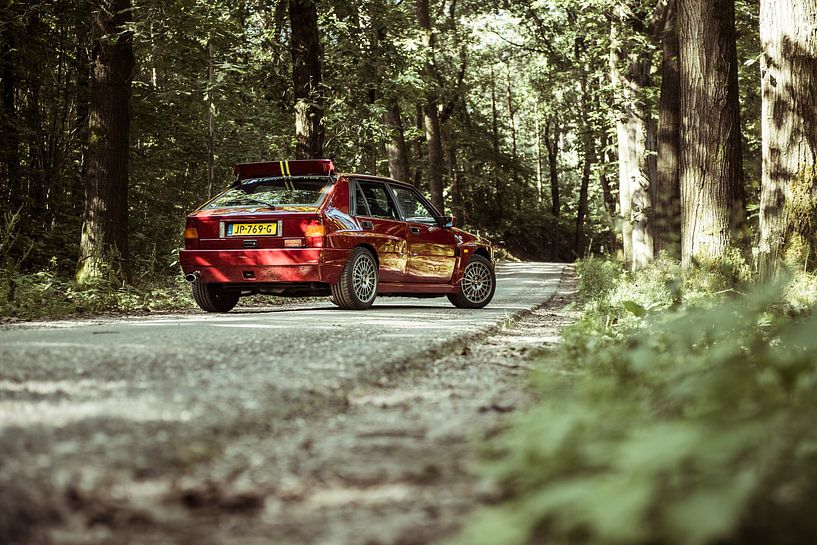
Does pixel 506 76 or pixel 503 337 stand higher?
pixel 506 76

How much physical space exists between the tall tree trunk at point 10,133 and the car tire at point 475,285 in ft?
34.8

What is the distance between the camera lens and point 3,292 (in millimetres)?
10609

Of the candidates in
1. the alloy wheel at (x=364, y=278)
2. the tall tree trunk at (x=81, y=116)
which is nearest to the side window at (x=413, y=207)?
the alloy wheel at (x=364, y=278)

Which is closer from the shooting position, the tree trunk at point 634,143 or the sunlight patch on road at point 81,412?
the sunlight patch on road at point 81,412

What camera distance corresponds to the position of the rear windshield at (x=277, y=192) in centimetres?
1026

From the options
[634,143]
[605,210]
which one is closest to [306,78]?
[605,210]

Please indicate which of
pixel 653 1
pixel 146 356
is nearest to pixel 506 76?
pixel 653 1

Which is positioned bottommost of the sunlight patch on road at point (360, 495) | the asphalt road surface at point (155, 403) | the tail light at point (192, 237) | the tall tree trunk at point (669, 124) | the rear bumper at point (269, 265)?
the sunlight patch on road at point (360, 495)

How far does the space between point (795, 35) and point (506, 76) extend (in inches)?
1905

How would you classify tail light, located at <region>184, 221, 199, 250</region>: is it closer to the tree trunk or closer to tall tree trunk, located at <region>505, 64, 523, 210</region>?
the tree trunk

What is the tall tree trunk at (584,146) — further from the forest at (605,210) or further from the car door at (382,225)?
the car door at (382,225)

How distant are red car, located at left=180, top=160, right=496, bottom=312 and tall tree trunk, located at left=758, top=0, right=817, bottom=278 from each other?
429 centimetres

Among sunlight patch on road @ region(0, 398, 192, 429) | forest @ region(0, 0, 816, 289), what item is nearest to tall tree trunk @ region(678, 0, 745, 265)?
forest @ region(0, 0, 816, 289)

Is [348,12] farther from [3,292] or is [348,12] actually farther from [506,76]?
[506,76]
